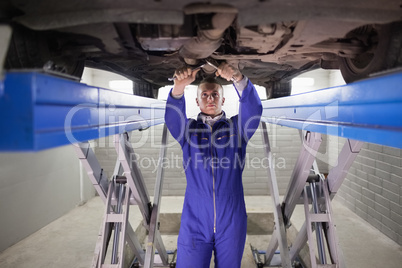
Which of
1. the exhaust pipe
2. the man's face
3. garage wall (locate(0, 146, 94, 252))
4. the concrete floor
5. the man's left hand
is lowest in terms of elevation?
the concrete floor

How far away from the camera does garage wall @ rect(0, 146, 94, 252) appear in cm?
312

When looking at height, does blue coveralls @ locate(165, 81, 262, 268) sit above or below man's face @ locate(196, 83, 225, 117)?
below

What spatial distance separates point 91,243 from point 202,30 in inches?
124

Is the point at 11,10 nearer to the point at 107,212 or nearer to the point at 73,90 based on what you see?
the point at 73,90

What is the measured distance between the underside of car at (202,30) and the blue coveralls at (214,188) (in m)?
0.41

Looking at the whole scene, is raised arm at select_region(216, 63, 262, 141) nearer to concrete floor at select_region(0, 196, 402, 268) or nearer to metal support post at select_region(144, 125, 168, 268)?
metal support post at select_region(144, 125, 168, 268)

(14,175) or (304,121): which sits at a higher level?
(304,121)

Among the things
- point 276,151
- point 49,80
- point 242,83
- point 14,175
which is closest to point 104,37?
point 49,80

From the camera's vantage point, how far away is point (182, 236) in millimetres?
1800

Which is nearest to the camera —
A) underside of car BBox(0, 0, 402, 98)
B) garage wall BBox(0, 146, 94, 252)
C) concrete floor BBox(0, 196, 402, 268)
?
underside of car BBox(0, 0, 402, 98)

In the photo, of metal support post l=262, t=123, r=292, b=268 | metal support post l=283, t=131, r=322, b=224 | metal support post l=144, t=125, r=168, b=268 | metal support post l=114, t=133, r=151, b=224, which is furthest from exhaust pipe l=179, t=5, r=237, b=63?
metal support post l=262, t=123, r=292, b=268

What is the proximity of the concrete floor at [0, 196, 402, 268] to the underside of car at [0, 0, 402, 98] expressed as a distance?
2282mm

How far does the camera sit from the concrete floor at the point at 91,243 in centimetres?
276

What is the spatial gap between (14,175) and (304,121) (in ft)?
11.5
